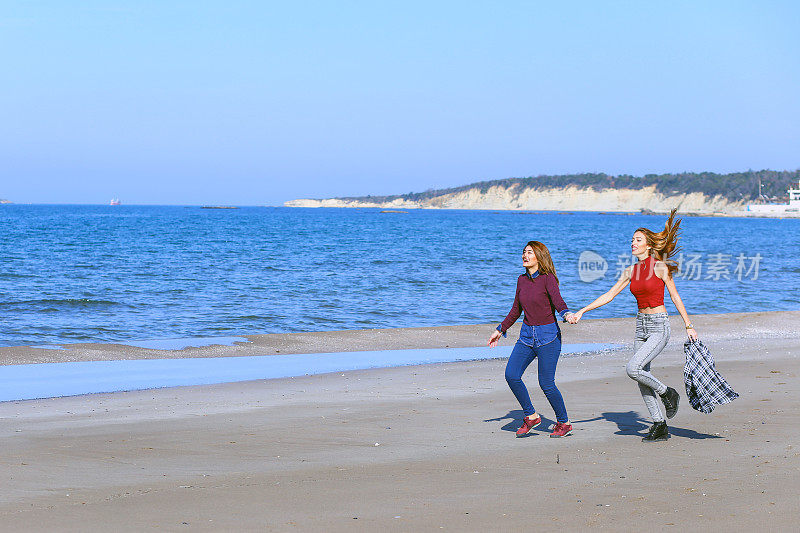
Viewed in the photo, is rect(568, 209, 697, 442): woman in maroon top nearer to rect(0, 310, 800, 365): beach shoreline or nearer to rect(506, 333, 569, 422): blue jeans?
rect(506, 333, 569, 422): blue jeans

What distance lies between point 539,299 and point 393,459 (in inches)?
74.2

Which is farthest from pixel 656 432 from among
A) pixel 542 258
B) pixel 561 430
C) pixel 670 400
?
Result: pixel 542 258

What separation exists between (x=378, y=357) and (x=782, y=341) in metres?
7.41

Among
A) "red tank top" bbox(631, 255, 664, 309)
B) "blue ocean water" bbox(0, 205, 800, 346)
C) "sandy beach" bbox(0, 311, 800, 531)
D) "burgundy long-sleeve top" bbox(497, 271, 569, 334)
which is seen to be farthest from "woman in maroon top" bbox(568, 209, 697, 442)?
"blue ocean water" bbox(0, 205, 800, 346)

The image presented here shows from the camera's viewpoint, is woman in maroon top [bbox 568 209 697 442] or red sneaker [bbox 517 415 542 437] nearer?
woman in maroon top [bbox 568 209 697 442]

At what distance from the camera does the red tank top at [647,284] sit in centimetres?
731

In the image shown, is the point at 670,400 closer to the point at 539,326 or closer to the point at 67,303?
the point at 539,326

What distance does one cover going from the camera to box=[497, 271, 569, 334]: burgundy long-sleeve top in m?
7.34

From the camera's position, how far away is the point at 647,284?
731 centimetres

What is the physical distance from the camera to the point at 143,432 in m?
7.72

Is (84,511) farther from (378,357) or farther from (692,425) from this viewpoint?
(378,357)

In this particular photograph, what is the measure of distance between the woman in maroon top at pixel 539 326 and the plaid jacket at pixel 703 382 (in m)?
1.17

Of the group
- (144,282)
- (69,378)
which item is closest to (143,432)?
(69,378)

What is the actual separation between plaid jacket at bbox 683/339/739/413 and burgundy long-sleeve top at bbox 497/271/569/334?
50.3 inches
